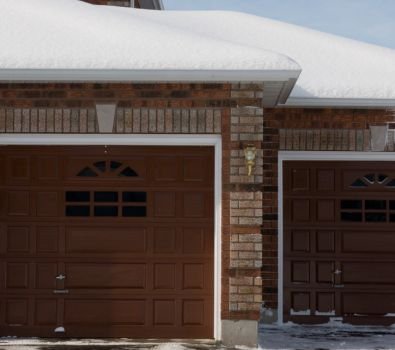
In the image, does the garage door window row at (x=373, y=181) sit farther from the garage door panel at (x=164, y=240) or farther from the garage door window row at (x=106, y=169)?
the garage door window row at (x=106, y=169)

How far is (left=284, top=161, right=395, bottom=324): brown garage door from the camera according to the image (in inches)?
466

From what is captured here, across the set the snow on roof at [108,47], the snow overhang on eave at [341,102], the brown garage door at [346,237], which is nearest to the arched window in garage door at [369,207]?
the brown garage door at [346,237]

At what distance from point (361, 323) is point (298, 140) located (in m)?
2.85

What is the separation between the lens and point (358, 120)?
11766mm

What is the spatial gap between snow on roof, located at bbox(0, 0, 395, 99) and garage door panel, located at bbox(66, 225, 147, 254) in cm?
206

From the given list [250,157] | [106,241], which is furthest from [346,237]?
[106,241]

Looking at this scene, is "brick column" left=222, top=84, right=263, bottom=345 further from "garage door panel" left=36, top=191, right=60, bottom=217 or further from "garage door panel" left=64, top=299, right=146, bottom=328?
"garage door panel" left=36, top=191, right=60, bottom=217

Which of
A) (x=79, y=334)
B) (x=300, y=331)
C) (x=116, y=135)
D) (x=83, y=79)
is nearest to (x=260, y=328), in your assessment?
(x=300, y=331)

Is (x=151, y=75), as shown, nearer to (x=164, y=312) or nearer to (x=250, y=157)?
(x=250, y=157)

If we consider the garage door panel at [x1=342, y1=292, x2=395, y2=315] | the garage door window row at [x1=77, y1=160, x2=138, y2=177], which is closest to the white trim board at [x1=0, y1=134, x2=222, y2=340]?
the garage door window row at [x1=77, y1=160, x2=138, y2=177]

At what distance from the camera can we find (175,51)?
9.71 meters

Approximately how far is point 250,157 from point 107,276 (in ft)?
7.78

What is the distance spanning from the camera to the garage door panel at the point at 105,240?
33.3ft

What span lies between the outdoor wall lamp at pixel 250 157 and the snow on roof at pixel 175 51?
86 centimetres
